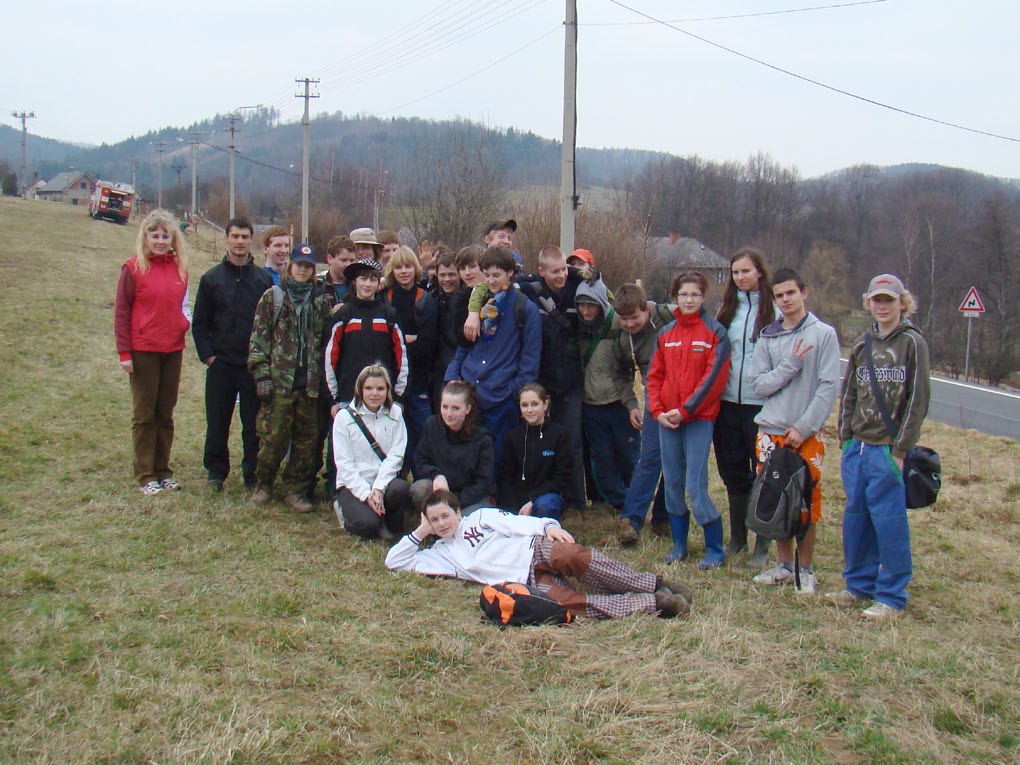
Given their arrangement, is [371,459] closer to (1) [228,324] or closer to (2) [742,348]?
(1) [228,324]

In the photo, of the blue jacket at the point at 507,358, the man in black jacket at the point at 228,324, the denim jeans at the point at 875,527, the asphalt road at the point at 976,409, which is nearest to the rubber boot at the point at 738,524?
the denim jeans at the point at 875,527

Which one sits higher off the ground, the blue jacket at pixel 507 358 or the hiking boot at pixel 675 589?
the blue jacket at pixel 507 358

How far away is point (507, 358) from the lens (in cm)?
579

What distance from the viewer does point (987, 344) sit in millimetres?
36750

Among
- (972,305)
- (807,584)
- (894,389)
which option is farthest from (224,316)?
(972,305)

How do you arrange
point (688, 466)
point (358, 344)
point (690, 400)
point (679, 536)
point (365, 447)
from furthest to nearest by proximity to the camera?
point (358, 344) < point (365, 447) < point (679, 536) < point (688, 466) < point (690, 400)

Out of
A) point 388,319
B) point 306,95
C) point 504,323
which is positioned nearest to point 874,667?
point 504,323

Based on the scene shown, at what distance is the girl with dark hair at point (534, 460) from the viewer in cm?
554

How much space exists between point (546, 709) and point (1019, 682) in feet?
6.82

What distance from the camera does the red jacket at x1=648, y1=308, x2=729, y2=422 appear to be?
5.02m

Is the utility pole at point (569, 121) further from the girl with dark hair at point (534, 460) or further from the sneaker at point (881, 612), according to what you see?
the sneaker at point (881, 612)

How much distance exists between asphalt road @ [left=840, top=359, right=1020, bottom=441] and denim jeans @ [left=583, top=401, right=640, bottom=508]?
1070 cm

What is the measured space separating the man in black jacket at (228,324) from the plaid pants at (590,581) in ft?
9.79

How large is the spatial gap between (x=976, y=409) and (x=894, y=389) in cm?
1909
